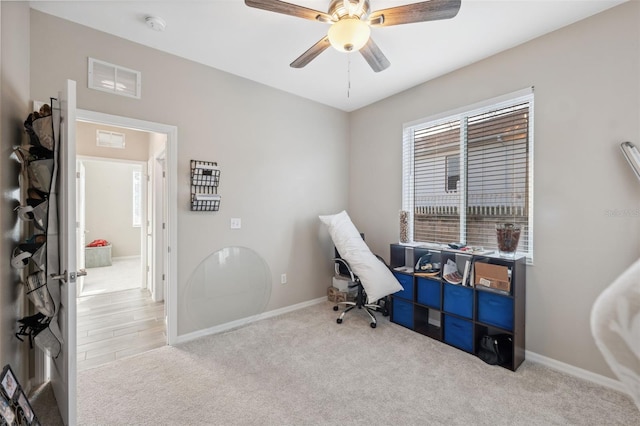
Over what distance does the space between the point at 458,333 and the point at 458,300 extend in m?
0.31

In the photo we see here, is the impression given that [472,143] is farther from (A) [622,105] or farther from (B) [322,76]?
(B) [322,76]

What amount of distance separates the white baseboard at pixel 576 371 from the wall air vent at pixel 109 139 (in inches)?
225

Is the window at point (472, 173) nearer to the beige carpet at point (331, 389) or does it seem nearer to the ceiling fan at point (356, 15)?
the beige carpet at point (331, 389)

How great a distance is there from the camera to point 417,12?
162 cm

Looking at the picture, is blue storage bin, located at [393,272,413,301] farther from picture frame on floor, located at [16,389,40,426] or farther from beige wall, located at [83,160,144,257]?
beige wall, located at [83,160,144,257]

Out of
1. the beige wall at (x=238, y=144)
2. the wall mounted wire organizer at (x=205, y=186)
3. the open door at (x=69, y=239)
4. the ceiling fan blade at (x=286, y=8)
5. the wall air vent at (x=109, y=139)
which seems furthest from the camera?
the wall air vent at (x=109, y=139)

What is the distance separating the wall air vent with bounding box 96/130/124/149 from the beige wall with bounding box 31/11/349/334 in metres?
2.18

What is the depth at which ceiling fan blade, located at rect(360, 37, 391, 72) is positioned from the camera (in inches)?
77.7

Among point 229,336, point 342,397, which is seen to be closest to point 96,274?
point 229,336

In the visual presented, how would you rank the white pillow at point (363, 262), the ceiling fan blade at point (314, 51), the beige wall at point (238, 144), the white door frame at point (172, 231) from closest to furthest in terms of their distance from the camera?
the ceiling fan blade at point (314, 51) < the beige wall at point (238, 144) < the white door frame at point (172, 231) < the white pillow at point (363, 262)

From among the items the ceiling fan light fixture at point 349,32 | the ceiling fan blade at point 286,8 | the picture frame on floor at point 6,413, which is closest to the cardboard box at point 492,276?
the ceiling fan light fixture at point 349,32

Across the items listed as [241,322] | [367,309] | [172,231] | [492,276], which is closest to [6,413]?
[172,231]

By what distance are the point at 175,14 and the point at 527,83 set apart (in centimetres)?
304

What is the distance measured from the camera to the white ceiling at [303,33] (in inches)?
80.7
